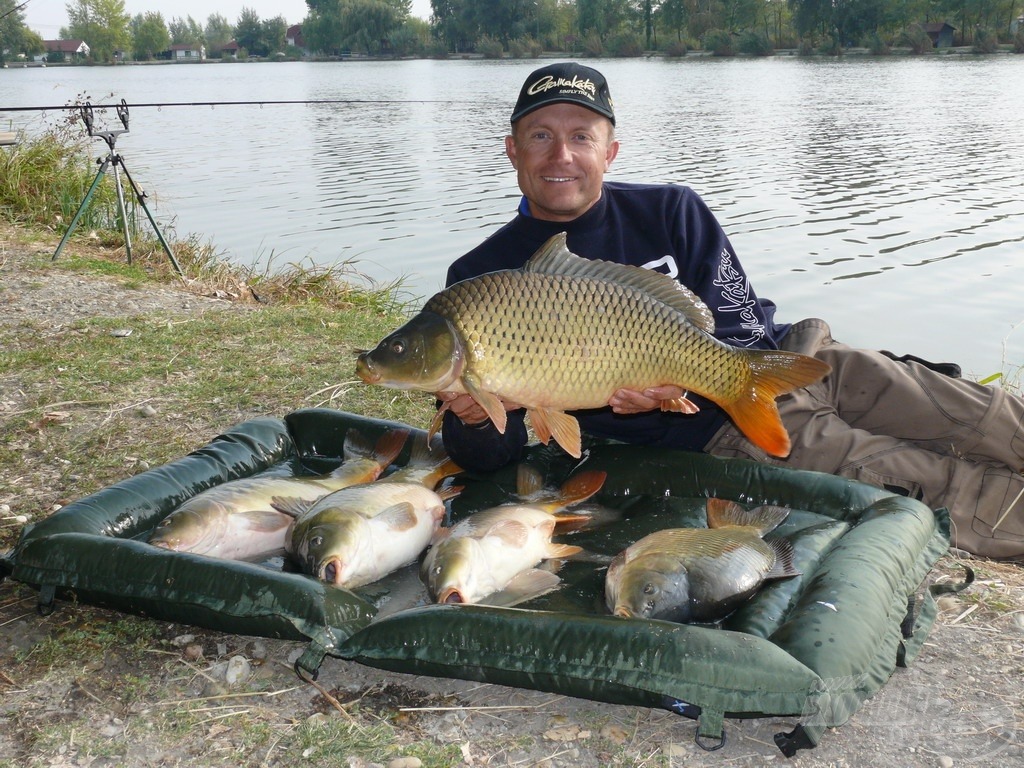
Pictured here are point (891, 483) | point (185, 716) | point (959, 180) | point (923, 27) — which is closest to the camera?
point (185, 716)

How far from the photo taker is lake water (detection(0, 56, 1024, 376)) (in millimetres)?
5957

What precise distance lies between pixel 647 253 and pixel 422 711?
1.26 metres

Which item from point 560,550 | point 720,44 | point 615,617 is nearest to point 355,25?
point 720,44

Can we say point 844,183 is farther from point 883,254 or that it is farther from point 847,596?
point 847,596

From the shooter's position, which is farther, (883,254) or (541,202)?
(883,254)

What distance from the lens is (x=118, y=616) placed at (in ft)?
6.27

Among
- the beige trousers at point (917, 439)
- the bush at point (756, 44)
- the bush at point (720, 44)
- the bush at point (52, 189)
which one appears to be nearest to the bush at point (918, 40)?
the bush at point (756, 44)

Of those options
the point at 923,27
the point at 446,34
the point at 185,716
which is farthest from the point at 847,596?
the point at 446,34

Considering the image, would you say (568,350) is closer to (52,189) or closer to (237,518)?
(237,518)

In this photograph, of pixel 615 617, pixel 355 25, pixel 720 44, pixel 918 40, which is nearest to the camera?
pixel 615 617

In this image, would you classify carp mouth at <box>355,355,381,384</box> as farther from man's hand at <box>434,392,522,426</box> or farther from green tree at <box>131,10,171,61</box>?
green tree at <box>131,10,171,61</box>

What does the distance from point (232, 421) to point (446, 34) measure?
46969mm

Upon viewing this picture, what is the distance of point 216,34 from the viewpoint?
2889 inches

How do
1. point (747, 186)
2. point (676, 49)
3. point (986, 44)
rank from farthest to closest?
point (676, 49), point (986, 44), point (747, 186)
